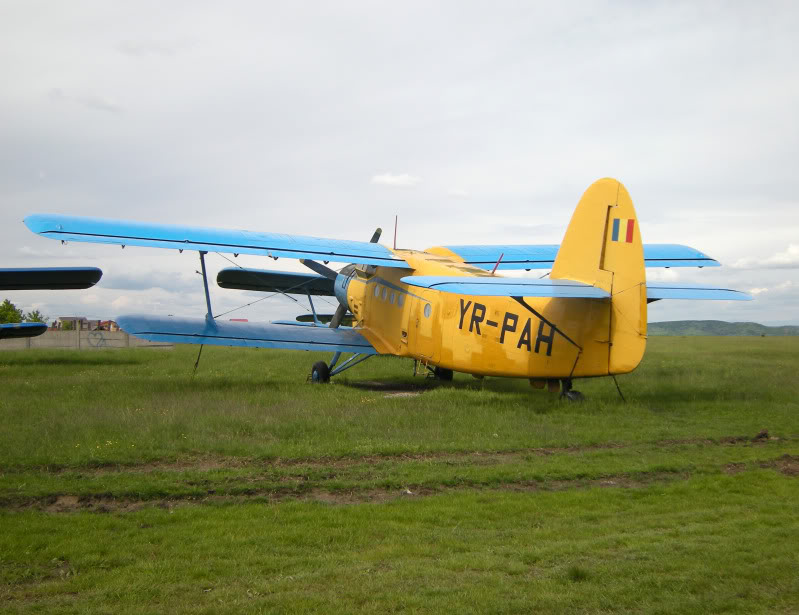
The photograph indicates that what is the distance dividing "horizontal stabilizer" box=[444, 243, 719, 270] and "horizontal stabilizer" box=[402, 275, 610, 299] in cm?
488

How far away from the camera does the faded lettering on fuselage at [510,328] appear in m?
11.9

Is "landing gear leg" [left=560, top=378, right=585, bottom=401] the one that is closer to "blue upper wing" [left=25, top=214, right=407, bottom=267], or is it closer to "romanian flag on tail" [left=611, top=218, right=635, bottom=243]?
"romanian flag on tail" [left=611, top=218, right=635, bottom=243]

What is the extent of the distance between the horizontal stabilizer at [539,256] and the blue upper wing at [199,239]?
3409 mm

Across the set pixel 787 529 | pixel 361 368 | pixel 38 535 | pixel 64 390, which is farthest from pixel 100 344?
pixel 787 529

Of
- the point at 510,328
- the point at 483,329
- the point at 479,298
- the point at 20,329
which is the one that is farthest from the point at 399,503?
the point at 20,329

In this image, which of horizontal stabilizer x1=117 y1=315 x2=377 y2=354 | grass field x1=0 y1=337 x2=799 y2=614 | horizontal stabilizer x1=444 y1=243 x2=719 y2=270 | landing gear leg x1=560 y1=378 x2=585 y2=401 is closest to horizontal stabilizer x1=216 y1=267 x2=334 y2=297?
horizontal stabilizer x1=117 y1=315 x2=377 y2=354

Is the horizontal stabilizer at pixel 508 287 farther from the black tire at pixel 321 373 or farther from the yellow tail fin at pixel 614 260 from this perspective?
the black tire at pixel 321 373

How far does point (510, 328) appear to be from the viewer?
1238 cm

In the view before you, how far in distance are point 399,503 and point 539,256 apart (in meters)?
12.8

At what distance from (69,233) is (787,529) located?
12.3m

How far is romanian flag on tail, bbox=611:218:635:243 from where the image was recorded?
11242 mm

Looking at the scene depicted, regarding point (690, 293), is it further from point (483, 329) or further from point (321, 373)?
point (321, 373)

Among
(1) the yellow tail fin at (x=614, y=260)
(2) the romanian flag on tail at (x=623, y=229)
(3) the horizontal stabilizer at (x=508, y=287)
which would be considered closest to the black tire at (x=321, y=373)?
(3) the horizontal stabilizer at (x=508, y=287)

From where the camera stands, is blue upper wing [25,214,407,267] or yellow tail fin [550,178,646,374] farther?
blue upper wing [25,214,407,267]
